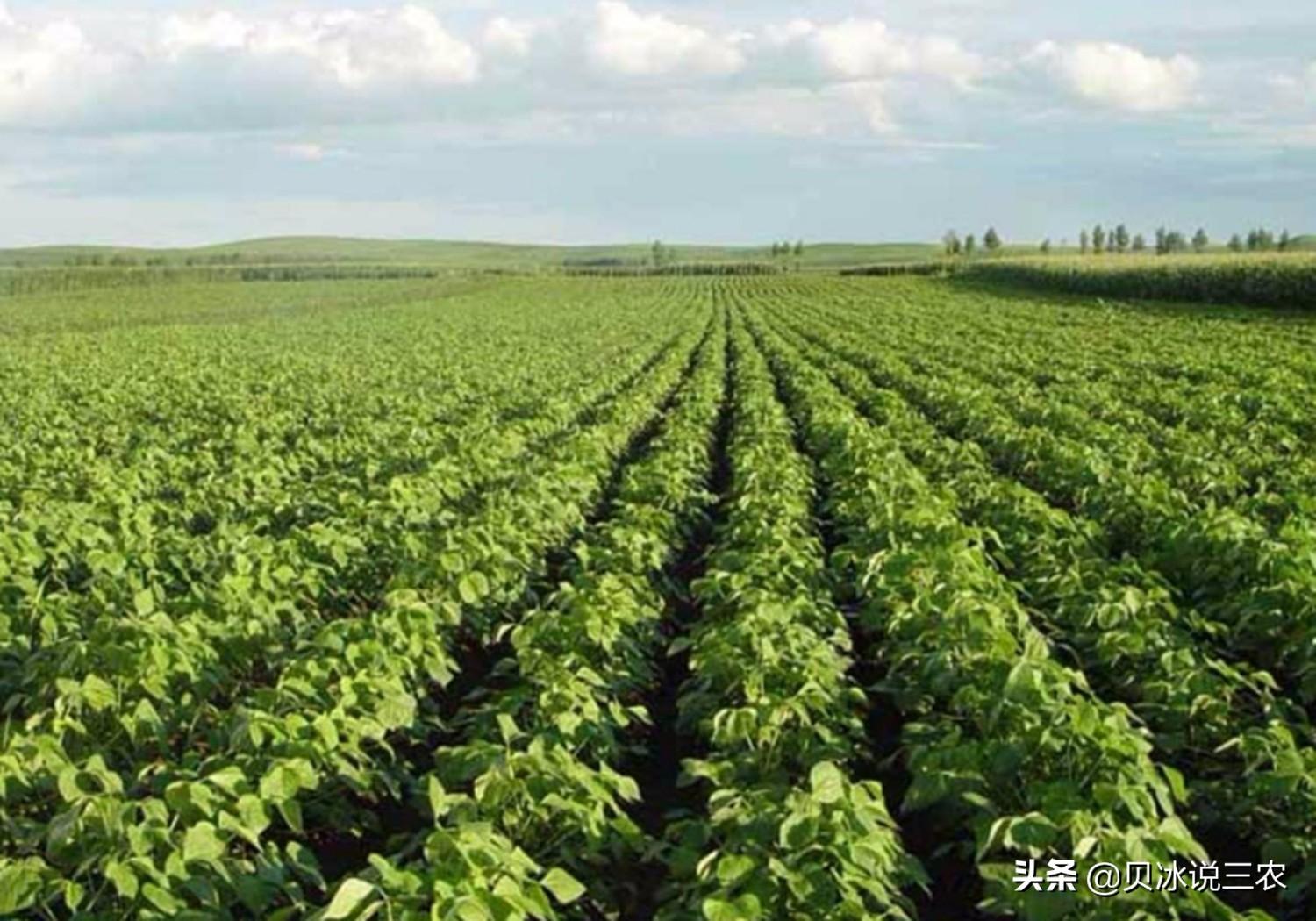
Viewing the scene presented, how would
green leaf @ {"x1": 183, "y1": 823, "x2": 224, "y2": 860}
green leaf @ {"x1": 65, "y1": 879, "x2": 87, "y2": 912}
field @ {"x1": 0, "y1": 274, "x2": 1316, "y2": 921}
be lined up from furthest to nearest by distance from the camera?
field @ {"x1": 0, "y1": 274, "x2": 1316, "y2": 921} → green leaf @ {"x1": 183, "y1": 823, "x2": 224, "y2": 860} → green leaf @ {"x1": 65, "y1": 879, "x2": 87, "y2": 912}

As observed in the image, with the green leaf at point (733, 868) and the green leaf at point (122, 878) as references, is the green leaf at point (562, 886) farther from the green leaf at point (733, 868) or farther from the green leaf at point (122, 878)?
the green leaf at point (122, 878)

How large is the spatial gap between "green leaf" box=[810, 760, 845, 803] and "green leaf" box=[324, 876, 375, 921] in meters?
1.49

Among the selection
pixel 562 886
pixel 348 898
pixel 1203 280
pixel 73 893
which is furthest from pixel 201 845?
pixel 1203 280

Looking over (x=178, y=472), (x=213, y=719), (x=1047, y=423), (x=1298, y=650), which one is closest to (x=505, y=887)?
(x=213, y=719)

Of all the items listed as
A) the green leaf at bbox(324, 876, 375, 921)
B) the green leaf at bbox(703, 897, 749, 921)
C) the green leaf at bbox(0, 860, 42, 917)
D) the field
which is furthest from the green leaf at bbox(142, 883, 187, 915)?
the green leaf at bbox(703, 897, 749, 921)

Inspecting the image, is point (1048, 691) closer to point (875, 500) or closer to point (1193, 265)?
point (875, 500)

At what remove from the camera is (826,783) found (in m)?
4.60

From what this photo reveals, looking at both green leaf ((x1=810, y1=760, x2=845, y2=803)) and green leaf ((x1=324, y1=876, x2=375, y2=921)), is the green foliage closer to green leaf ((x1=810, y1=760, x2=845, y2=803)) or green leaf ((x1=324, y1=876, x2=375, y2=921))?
green leaf ((x1=810, y1=760, x2=845, y2=803))

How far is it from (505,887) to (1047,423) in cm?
1380

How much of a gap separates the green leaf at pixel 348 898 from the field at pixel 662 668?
18 mm

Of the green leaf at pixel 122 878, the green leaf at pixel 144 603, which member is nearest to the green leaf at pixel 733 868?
the green leaf at pixel 122 878

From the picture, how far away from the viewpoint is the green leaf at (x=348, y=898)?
366 cm

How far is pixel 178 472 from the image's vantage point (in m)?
13.9

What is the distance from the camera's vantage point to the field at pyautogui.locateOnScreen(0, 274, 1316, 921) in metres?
4.45
